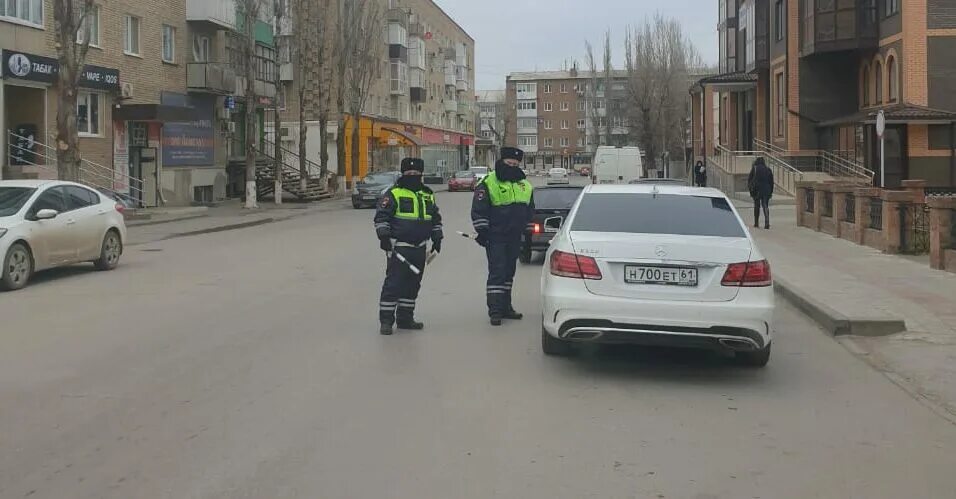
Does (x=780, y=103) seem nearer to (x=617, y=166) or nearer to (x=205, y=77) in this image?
(x=617, y=166)

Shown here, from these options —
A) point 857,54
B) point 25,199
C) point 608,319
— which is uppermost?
point 857,54

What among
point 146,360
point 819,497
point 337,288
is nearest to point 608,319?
point 819,497

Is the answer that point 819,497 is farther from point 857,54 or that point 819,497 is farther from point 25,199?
point 857,54

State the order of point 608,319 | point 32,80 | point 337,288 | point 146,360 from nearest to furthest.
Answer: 1. point 608,319
2. point 146,360
3. point 337,288
4. point 32,80

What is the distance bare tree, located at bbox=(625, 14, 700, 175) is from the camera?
66188 millimetres

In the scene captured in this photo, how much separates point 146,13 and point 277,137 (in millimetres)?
7285

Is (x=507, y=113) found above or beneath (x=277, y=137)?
above

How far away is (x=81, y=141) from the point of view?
94.9 feet

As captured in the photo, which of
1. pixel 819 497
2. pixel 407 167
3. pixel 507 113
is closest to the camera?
pixel 819 497

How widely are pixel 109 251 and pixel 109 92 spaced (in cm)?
1672

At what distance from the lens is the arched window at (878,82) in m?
34.1

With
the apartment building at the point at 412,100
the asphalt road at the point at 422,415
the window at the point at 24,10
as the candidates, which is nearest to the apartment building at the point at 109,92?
the window at the point at 24,10

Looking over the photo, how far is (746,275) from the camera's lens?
23.4ft

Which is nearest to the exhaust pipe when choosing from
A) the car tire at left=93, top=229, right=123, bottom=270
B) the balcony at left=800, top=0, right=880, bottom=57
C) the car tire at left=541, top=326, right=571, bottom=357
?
the car tire at left=541, top=326, right=571, bottom=357
